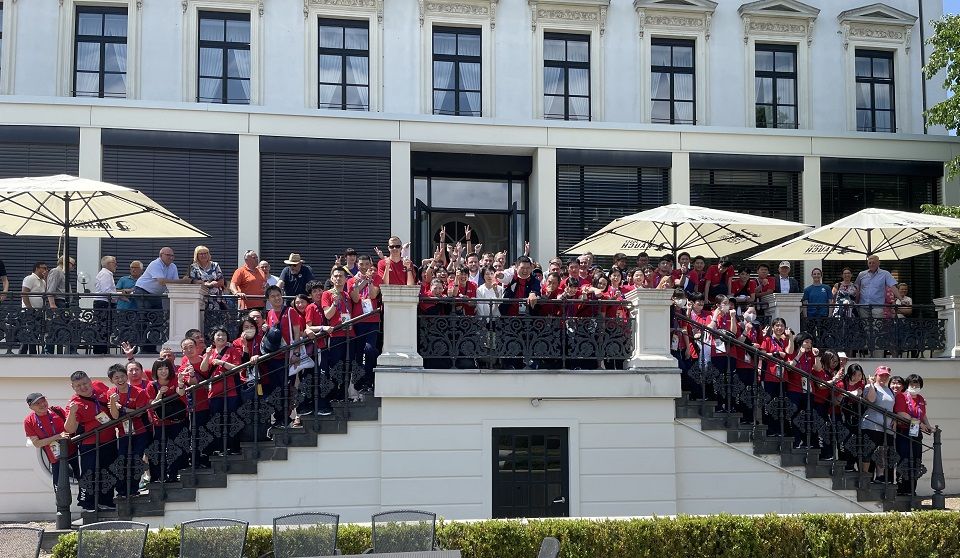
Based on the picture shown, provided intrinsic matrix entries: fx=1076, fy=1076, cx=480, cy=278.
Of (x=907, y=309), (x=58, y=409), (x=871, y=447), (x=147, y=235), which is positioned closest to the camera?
(x=58, y=409)

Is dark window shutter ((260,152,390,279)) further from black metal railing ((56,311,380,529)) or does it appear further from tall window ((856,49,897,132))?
tall window ((856,49,897,132))

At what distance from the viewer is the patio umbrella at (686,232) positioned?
53.5 feet

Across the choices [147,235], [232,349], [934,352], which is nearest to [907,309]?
[934,352]

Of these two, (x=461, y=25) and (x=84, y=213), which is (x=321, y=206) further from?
(x=84, y=213)

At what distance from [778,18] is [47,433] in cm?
1704

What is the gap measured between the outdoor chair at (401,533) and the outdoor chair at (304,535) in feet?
1.44

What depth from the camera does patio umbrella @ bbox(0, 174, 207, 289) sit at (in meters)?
15.0

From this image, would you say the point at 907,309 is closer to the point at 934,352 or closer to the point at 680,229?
the point at 934,352

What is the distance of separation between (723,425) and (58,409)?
8.72 metres

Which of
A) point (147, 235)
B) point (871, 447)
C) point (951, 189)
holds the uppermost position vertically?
point (951, 189)

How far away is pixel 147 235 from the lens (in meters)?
16.0

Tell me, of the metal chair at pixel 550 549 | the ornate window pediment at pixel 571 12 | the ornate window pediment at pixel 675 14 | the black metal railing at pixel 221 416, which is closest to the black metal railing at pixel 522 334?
the black metal railing at pixel 221 416

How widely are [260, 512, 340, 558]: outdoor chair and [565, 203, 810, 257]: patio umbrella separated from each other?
24.5ft

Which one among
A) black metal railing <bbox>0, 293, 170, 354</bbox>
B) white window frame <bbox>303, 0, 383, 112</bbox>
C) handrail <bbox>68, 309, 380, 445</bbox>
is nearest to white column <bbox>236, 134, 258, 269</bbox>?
white window frame <bbox>303, 0, 383, 112</bbox>
